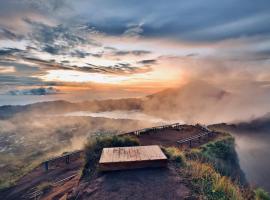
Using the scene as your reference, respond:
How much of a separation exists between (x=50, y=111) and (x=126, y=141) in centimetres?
14699

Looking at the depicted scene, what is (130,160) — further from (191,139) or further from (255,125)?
(255,125)

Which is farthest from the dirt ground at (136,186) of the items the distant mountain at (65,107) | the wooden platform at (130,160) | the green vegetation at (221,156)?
the distant mountain at (65,107)

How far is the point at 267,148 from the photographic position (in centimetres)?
2538

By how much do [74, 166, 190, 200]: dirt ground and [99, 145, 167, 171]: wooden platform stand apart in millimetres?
182

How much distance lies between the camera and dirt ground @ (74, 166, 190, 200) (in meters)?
6.12

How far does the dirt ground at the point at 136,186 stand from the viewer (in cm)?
612

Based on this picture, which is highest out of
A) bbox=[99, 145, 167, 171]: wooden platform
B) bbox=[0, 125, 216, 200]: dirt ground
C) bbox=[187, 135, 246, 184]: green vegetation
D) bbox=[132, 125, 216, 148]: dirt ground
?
bbox=[99, 145, 167, 171]: wooden platform

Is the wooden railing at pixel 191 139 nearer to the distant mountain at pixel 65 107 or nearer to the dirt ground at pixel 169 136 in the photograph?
the dirt ground at pixel 169 136

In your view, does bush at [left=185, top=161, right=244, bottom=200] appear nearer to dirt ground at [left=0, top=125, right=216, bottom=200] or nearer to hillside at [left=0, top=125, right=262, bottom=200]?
hillside at [left=0, top=125, right=262, bottom=200]

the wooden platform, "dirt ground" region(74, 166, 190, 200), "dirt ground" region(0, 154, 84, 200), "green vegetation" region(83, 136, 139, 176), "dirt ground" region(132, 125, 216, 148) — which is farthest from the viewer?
"dirt ground" region(132, 125, 216, 148)

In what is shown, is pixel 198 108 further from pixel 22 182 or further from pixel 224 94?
pixel 22 182

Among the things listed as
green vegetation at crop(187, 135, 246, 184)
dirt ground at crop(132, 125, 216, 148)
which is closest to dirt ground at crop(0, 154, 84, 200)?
dirt ground at crop(132, 125, 216, 148)

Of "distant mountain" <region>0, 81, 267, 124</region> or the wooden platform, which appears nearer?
the wooden platform

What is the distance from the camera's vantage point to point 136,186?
6590 millimetres
